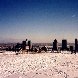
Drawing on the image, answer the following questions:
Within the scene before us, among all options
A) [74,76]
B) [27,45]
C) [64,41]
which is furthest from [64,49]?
[74,76]

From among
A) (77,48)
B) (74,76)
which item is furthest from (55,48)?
(74,76)

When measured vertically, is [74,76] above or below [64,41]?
below

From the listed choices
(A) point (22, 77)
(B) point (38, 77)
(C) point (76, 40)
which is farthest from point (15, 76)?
(C) point (76, 40)

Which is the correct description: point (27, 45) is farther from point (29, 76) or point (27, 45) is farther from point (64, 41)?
point (29, 76)

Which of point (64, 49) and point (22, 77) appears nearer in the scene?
point (22, 77)

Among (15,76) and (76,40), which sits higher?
(76,40)

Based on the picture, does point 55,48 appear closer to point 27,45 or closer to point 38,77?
point 27,45

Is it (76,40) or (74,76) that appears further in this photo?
(76,40)
